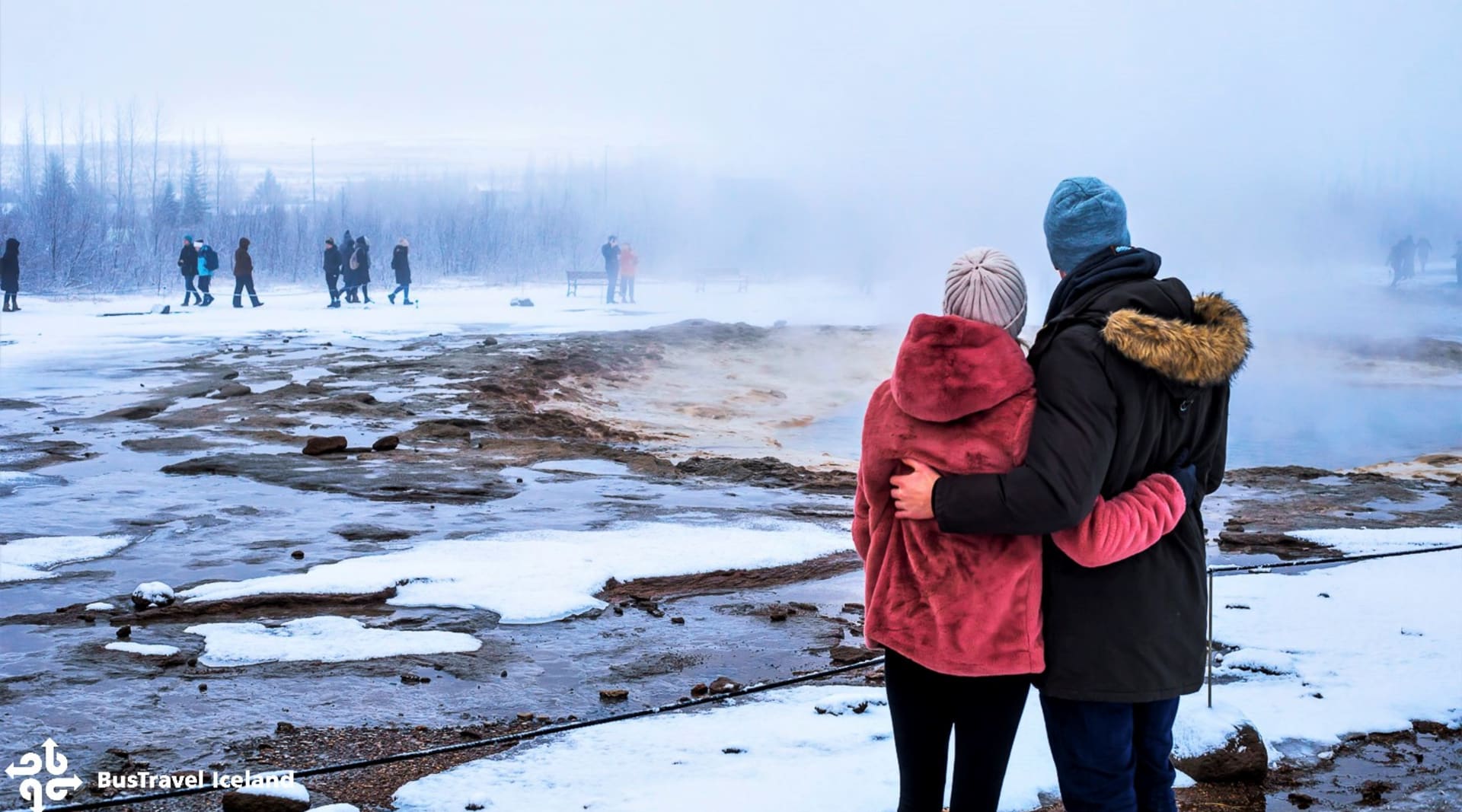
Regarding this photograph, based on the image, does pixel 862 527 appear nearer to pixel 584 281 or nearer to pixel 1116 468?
pixel 1116 468

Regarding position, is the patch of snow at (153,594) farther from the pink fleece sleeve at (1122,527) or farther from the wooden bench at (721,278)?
the wooden bench at (721,278)

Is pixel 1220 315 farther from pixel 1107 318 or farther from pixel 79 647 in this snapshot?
pixel 79 647

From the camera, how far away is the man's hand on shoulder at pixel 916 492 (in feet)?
7.73

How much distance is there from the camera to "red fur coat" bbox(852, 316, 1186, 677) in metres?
2.32

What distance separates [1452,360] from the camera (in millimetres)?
26656

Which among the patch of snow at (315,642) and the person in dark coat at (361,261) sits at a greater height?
the person in dark coat at (361,261)

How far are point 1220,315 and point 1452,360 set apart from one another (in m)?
27.8

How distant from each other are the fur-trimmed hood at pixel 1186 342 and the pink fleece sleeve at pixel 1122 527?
0.73ft

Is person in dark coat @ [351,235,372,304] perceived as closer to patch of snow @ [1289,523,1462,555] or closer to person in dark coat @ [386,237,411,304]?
person in dark coat @ [386,237,411,304]

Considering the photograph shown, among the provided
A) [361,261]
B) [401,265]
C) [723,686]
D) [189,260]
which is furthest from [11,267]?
[723,686]

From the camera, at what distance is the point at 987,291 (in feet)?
7.88

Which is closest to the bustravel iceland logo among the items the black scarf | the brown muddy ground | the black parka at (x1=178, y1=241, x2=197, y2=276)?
the brown muddy ground

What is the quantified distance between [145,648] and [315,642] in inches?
27.0

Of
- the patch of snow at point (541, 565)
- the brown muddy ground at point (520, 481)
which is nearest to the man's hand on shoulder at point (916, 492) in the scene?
the brown muddy ground at point (520, 481)
